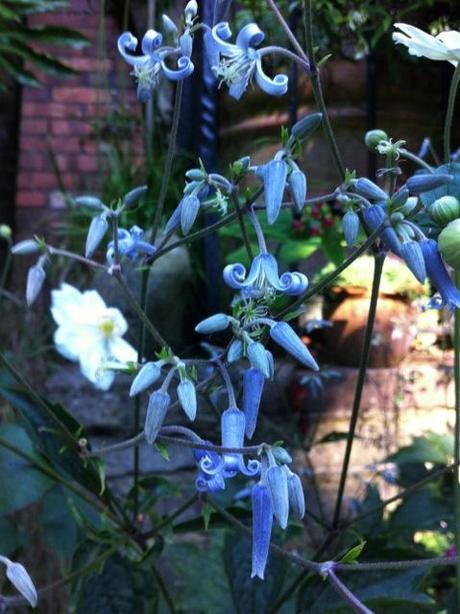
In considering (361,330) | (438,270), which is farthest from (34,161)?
(438,270)

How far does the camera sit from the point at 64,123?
2.99 metres

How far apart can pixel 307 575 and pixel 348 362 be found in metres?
1.21

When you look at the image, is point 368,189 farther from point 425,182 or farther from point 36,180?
point 36,180

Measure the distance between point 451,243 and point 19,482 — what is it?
562 millimetres

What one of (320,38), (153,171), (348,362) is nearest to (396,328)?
(348,362)

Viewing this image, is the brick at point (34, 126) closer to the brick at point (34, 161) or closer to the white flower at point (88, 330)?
the brick at point (34, 161)

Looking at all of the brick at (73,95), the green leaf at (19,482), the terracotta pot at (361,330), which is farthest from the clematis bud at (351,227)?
the brick at (73,95)

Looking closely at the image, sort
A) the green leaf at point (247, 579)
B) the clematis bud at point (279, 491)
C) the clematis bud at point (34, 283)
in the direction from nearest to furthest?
the clematis bud at point (279, 491) → the clematis bud at point (34, 283) → the green leaf at point (247, 579)

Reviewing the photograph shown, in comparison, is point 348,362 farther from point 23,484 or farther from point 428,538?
point 23,484

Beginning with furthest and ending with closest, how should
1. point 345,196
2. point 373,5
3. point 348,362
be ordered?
point 348,362, point 373,5, point 345,196

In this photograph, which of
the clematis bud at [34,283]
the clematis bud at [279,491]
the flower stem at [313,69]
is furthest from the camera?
the clematis bud at [34,283]

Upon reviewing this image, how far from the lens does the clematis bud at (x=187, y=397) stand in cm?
54

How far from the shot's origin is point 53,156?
9.17ft

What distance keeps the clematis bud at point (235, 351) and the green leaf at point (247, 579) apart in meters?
0.37
